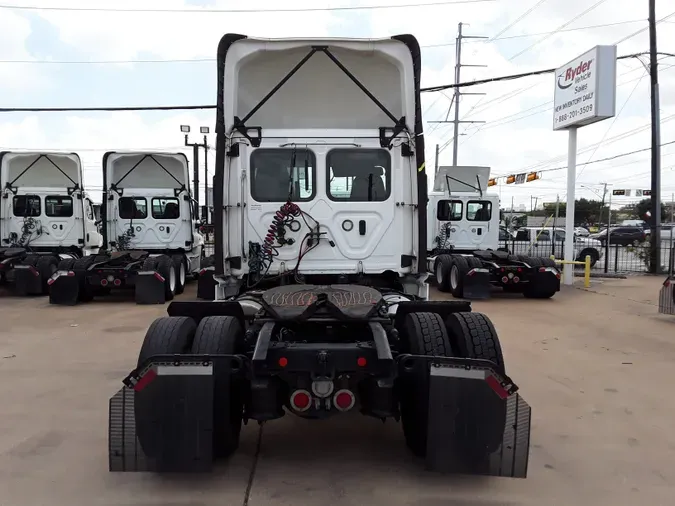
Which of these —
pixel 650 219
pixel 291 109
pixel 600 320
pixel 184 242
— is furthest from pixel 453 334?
pixel 650 219

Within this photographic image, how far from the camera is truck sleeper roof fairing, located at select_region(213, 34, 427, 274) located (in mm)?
5684

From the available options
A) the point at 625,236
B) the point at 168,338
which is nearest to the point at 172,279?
the point at 168,338

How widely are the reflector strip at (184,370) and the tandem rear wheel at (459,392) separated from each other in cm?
132

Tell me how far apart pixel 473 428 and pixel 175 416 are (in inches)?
72.5

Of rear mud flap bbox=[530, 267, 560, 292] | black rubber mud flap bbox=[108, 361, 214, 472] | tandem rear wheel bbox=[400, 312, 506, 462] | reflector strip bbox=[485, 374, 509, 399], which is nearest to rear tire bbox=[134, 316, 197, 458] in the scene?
black rubber mud flap bbox=[108, 361, 214, 472]

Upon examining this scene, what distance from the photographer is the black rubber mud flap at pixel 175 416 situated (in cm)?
361

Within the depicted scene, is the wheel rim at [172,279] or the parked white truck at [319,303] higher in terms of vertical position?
the parked white truck at [319,303]

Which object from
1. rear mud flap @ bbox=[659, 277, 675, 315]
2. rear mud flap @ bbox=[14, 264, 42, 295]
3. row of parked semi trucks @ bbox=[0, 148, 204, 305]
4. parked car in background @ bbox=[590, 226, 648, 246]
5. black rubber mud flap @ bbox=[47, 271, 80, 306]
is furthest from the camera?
parked car in background @ bbox=[590, 226, 648, 246]

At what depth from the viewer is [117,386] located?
20.4 ft

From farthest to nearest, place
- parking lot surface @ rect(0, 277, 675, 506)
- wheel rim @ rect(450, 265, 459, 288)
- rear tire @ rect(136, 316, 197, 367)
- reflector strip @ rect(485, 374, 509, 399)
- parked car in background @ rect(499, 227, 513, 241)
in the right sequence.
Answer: parked car in background @ rect(499, 227, 513, 241) → wheel rim @ rect(450, 265, 459, 288) → rear tire @ rect(136, 316, 197, 367) → parking lot surface @ rect(0, 277, 675, 506) → reflector strip @ rect(485, 374, 509, 399)

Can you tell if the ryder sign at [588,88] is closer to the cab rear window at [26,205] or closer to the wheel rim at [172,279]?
the wheel rim at [172,279]

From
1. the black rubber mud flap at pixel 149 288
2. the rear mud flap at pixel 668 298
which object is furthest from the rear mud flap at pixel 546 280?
the black rubber mud flap at pixel 149 288

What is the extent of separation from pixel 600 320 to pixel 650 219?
1177 cm

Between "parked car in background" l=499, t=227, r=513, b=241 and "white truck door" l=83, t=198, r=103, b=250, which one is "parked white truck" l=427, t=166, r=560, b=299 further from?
"white truck door" l=83, t=198, r=103, b=250
